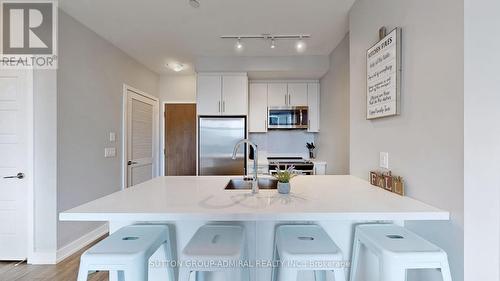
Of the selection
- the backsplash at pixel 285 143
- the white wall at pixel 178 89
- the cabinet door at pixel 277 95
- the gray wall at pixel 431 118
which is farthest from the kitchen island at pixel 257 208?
the white wall at pixel 178 89

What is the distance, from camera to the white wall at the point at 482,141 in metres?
1.09

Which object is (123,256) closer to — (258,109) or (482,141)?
(482,141)

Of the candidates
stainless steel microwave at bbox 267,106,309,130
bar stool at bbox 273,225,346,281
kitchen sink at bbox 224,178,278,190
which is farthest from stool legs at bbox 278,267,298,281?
stainless steel microwave at bbox 267,106,309,130

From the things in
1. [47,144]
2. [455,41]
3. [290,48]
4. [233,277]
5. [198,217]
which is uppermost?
[290,48]

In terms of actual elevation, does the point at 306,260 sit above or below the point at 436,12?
below

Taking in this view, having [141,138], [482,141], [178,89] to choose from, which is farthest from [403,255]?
[178,89]

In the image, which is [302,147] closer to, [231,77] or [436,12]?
[231,77]

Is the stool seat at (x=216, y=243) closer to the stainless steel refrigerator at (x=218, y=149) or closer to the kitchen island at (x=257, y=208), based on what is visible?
the kitchen island at (x=257, y=208)

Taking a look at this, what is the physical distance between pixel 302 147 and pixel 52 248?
366 cm

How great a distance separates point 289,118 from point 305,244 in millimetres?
3046

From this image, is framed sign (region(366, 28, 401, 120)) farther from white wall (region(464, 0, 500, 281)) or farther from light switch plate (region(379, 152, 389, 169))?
white wall (region(464, 0, 500, 281))

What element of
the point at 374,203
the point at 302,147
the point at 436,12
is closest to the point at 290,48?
the point at 302,147

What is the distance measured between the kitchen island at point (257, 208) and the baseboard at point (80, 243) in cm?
142

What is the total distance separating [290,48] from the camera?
3537 mm
